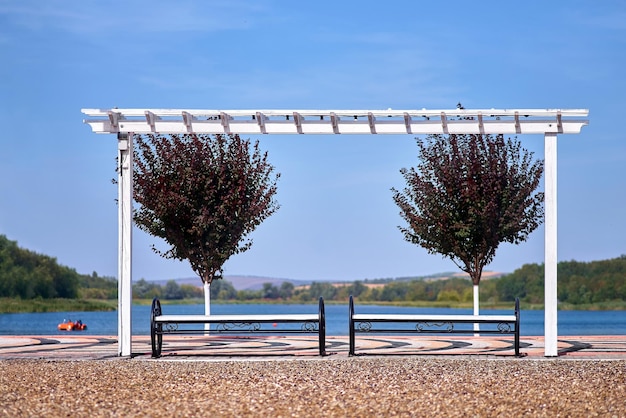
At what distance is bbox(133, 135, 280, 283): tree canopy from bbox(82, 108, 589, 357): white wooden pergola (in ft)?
20.2

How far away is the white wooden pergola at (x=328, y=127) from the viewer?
12.4m

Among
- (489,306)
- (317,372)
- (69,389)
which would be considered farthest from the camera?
(489,306)

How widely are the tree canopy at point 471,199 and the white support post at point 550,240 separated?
6444 mm

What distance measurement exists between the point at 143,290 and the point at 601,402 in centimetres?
6870

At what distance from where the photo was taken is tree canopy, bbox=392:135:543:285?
19.2 metres

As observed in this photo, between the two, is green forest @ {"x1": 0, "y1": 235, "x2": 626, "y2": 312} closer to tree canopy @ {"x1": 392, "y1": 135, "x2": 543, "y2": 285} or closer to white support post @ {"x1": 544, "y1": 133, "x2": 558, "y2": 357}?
tree canopy @ {"x1": 392, "y1": 135, "x2": 543, "y2": 285}

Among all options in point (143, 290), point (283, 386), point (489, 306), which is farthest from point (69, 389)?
point (143, 290)

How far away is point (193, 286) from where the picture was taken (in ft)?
249

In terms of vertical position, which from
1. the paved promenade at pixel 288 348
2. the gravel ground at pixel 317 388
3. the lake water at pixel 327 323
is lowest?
the lake water at pixel 327 323

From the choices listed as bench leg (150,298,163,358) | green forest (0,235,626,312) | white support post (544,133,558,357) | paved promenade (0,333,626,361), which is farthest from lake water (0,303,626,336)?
white support post (544,133,558,357)

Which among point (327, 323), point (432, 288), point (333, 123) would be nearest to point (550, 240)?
point (333, 123)

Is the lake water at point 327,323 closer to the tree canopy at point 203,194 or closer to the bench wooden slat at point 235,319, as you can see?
the tree canopy at point 203,194

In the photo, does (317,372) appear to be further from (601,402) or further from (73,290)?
(73,290)

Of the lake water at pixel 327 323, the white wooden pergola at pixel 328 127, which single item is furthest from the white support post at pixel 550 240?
the lake water at pixel 327 323
